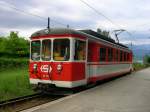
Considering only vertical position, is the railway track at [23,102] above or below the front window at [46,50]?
below

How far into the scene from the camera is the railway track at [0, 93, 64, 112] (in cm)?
1177

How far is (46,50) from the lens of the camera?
15258 mm

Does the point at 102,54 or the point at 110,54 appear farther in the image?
the point at 110,54

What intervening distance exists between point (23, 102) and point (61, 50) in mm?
2876

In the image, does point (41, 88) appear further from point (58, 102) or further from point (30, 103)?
point (58, 102)

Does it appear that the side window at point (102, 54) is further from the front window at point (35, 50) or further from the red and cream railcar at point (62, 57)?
the front window at point (35, 50)

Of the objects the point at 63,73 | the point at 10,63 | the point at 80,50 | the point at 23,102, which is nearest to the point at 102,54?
the point at 80,50

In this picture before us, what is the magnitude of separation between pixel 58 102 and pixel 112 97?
2756 mm

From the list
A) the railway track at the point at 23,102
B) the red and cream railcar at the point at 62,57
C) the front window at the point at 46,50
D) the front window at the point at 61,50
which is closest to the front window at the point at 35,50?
the red and cream railcar at the point at 62,57

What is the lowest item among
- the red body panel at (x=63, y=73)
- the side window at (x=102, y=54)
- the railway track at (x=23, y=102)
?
the railway track at (x=23, y=102)

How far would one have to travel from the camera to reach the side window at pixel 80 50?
14812mm

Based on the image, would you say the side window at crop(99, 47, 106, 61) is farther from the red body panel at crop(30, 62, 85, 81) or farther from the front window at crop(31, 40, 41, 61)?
the front window at crop(31, 40, 41, 61)

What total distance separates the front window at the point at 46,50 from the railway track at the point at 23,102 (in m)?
1.67

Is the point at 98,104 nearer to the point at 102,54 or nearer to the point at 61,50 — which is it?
the point at 61,50
